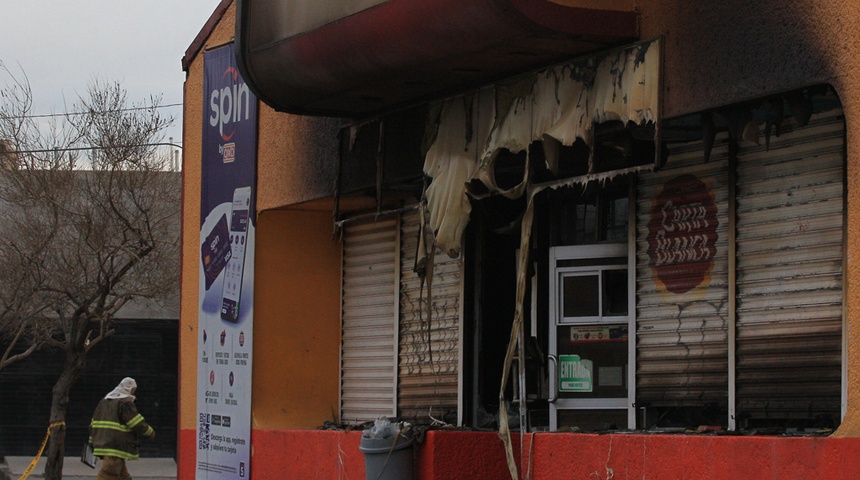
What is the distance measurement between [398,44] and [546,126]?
1262mm

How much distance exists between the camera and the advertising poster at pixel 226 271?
1328 centimetres

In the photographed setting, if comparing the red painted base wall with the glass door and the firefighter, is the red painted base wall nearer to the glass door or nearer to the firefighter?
the glass door

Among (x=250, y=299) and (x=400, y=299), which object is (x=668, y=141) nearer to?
(x=400, y=299)

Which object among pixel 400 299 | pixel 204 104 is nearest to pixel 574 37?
pixel 400 299

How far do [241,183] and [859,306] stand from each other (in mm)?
7910

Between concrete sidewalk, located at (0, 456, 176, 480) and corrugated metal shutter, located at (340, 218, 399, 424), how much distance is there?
11.7 m

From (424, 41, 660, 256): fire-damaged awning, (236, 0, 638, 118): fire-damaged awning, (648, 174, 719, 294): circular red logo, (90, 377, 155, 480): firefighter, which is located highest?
(236, 0, 638, 118): fire-damaged awning

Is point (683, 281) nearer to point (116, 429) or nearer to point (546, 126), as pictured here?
point (546, 126)

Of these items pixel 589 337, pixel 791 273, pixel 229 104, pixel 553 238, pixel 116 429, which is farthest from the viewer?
pixel 116 429

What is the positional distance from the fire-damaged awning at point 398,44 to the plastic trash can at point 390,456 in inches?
113

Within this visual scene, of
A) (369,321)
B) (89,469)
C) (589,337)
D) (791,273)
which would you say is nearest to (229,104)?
(369,321)

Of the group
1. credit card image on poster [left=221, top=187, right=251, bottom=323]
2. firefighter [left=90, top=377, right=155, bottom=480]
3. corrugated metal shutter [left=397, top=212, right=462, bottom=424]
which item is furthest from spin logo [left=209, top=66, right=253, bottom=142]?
firefighter [left=90, top=377, right=155, bottom=480]

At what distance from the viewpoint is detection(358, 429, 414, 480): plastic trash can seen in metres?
10.5

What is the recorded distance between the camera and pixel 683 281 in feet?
31.7
